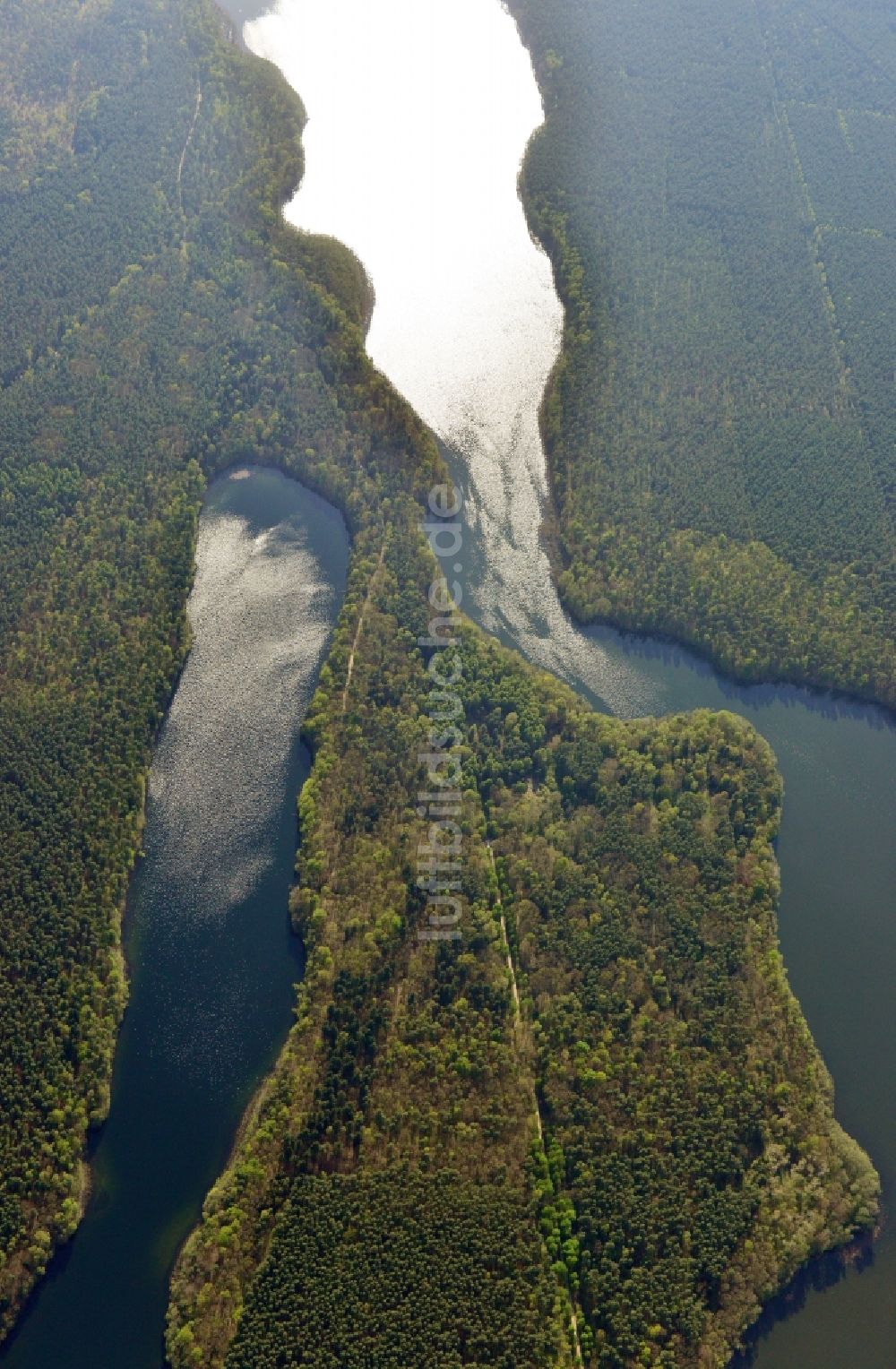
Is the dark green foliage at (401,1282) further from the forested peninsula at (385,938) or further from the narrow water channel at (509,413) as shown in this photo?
the narrow water channel at (509,413)

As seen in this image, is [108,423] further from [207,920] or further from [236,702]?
[207,920]

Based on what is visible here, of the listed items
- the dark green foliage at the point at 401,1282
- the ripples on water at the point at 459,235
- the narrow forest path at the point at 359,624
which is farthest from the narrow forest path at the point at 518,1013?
the ripples on water at the point at 459,235

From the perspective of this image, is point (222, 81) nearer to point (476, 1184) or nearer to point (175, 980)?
point (175, 980)

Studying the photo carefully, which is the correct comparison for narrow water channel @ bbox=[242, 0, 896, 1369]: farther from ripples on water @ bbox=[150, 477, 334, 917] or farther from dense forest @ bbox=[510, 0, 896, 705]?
ripples on water @ bbox=[150, 477, 334, 917]

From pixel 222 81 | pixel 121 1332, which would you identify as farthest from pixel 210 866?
pixel 222 81

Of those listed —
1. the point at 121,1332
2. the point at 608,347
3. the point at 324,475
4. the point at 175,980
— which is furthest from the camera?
the point at 608,347

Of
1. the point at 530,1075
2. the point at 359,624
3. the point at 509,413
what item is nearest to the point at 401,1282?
the point at 530,1075
